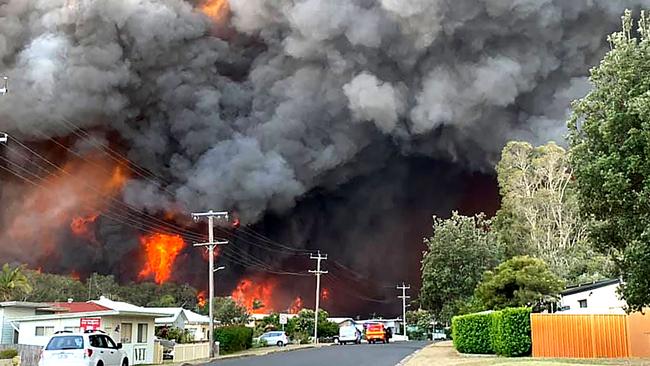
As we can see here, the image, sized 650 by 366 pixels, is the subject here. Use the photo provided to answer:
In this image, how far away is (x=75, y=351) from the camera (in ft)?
76.8

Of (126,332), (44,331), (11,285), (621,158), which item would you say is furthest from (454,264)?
(621,158)

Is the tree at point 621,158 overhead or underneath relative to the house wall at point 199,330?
overhead

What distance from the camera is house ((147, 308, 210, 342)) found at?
6345 centimetres

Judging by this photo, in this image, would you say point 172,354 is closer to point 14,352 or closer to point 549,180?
point 14,352

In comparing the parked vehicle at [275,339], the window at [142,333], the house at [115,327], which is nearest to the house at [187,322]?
the parked vehicle at [275,339]

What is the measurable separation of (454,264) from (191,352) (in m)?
19.6

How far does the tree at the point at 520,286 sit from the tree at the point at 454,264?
9910 millimetres

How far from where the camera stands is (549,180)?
59.4 metres

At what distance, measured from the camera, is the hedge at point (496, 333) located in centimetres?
3092

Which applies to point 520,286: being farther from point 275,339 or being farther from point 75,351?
point 275,339

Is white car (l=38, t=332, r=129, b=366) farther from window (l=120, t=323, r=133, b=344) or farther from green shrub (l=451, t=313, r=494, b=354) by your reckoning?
green shrub (l=451, t=313, r=494, b=354)

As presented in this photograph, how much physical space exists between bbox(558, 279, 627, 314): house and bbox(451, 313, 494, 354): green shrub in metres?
5.76

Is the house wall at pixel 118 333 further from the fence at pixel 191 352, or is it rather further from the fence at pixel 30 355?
the fence at pixel 30 355

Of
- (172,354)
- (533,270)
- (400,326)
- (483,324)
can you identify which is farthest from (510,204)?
(400,326)
